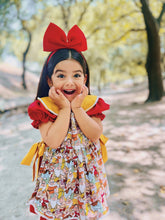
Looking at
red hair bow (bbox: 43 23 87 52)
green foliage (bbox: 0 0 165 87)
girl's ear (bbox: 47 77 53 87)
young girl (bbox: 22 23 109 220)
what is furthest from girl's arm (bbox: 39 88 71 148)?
green foliage (bbox: 0 0 165 87)

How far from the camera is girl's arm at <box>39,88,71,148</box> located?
4.34 ft

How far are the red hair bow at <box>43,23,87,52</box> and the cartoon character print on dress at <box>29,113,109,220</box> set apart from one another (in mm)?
510

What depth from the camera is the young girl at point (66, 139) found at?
53.7 inches

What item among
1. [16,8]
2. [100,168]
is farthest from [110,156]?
[16,8]

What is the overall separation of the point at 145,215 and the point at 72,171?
4.64 ft

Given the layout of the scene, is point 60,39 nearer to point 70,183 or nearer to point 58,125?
point 58,125

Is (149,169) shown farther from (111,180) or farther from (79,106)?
(79,106)

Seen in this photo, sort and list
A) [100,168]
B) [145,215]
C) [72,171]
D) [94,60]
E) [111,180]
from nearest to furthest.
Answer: [72,171] < [100,168] < [145,215] < [111,180] < [94,60]

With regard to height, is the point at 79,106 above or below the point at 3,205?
above

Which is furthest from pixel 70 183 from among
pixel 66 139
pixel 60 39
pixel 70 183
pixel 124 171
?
pixel 124 171

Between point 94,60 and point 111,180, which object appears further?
point 94,60

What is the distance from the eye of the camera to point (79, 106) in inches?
54.7

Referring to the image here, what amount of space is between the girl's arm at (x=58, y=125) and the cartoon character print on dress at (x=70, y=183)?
0.08 meters

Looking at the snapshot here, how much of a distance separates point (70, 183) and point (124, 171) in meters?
2.13
